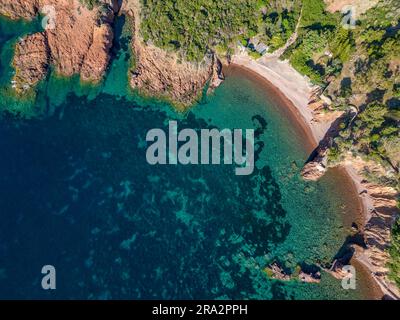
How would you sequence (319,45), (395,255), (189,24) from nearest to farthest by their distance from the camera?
1. (395,255)
2. (189,24)
3. (319,45)

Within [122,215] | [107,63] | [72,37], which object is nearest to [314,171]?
[122,215]

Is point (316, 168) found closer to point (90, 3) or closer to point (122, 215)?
point (122, 215)

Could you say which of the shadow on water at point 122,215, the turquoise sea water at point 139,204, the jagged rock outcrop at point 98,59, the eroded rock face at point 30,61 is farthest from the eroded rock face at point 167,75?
the eroded rock face at point 30,61

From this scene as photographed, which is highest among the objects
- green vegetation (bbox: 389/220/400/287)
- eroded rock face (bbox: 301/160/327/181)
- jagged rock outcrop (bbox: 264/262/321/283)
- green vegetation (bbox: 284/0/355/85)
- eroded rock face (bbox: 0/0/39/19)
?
eroded rock face (bbox: 0/0/39/19)

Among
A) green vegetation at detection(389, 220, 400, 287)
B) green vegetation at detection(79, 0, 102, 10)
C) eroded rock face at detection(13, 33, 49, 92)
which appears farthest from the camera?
green vegetation at detection(79, 0, 102, 10)

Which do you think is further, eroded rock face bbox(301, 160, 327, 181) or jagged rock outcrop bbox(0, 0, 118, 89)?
jagged rock outcrop bbox(0, 0, 118, 89)

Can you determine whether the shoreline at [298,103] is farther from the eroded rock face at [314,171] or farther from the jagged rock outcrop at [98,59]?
the jagged rock outcrop at [98,59]

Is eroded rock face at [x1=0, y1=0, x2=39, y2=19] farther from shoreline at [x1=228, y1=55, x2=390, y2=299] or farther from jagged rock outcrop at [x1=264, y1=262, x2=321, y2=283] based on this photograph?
jagged rock outcrop at [x1=264, y1=262, x2=321, y2=283]

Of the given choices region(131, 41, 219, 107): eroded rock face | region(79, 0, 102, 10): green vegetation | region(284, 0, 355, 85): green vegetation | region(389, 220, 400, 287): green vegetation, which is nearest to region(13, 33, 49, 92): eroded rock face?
region(79, 0, 102, 10): green vegetation

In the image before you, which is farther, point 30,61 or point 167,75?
point 167,75
